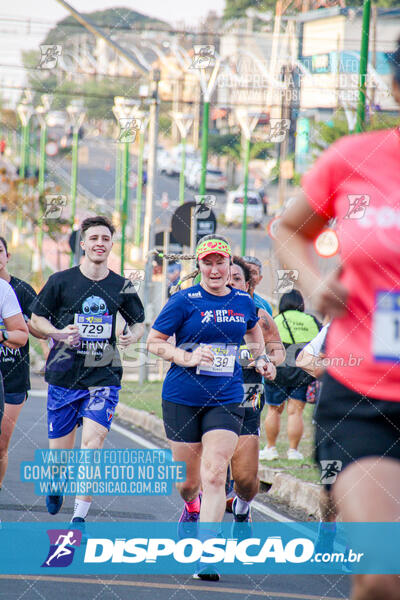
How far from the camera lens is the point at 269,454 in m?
10.8

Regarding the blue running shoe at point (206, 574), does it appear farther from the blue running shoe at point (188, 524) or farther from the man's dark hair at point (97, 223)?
the man's dark hair at point (97, 223)

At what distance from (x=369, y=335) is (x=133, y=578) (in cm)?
378

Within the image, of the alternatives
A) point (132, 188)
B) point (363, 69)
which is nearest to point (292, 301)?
point (363, 69)

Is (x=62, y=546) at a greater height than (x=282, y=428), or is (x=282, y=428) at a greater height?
(x=62, y=546)

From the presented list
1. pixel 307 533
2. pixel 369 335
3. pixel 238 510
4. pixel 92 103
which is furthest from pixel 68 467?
pixel 92 103

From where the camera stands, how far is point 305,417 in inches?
563

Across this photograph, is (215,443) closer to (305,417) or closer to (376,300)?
(376,300)

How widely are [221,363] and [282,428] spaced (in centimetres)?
697

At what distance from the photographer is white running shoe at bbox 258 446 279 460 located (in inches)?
422

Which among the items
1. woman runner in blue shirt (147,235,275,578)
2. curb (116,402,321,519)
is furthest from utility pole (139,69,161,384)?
woman runner in blue shirt (147,235,275,578)

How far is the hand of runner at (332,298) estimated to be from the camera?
2768 mm

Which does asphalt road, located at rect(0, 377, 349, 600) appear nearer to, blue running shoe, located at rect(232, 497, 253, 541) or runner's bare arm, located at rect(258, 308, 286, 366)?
blue running shoe, located at rect(232, 497, 253, 541)

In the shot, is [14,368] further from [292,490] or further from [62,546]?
[292,490]

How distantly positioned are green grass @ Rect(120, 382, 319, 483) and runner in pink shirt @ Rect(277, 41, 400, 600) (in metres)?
4.24
